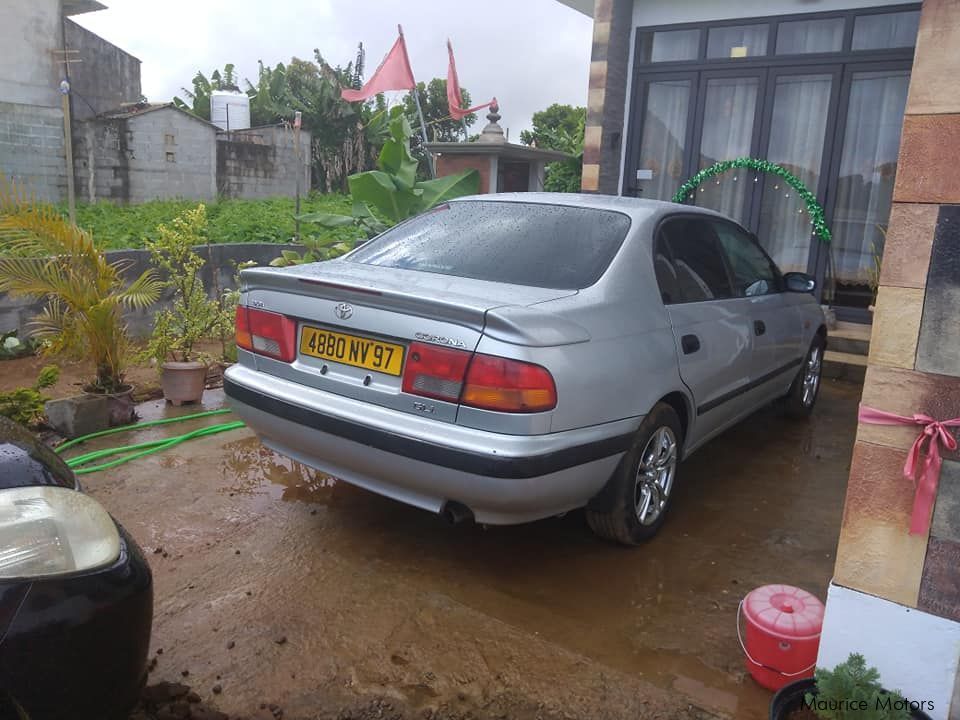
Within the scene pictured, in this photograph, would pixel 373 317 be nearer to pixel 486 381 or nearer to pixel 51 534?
pixel 486 381

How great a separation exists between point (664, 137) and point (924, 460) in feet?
26.2

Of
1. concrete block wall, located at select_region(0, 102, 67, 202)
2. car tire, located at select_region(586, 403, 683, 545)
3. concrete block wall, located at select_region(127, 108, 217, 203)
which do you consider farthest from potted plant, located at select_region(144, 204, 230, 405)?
concrete block wall, located at select_region(127, 108, 217, 203)

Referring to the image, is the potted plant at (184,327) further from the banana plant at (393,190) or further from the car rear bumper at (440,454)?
the car rear bumper at (440,454)

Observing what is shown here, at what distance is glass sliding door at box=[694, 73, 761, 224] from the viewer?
9.12 metres

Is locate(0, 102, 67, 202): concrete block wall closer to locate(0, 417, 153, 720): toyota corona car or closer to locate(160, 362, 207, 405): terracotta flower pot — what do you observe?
locate(160, 362, 207, 405): terracotta flower pot

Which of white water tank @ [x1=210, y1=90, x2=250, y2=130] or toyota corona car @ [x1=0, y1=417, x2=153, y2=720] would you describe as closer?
toyota corona car @ [x1=0, y1=417, x2=153, y2=720]

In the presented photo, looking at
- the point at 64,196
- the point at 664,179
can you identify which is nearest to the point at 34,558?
the point at 664,179

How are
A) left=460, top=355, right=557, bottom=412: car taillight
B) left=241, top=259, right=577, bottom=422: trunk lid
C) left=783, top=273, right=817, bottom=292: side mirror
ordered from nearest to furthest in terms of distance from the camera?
left=460, top=355, right=557, bottom=412: car taillight
left=241, top=259, right=577, bottom=422: trunk lid
left=783, top=273, right=817, bottom=292: side mirror

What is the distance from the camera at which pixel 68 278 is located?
17.4ft

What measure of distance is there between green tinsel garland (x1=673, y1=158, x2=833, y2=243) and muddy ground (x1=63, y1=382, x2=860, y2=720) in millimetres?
4586

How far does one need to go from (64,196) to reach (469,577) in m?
13.6

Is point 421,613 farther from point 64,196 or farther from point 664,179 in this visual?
point 64,196

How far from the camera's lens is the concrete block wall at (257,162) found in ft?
58.7

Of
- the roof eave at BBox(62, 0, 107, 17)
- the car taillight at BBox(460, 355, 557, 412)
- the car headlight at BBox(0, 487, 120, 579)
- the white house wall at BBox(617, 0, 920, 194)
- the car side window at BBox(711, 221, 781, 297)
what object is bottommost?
the car headlight at BBox(0, 487, 120, 579)
